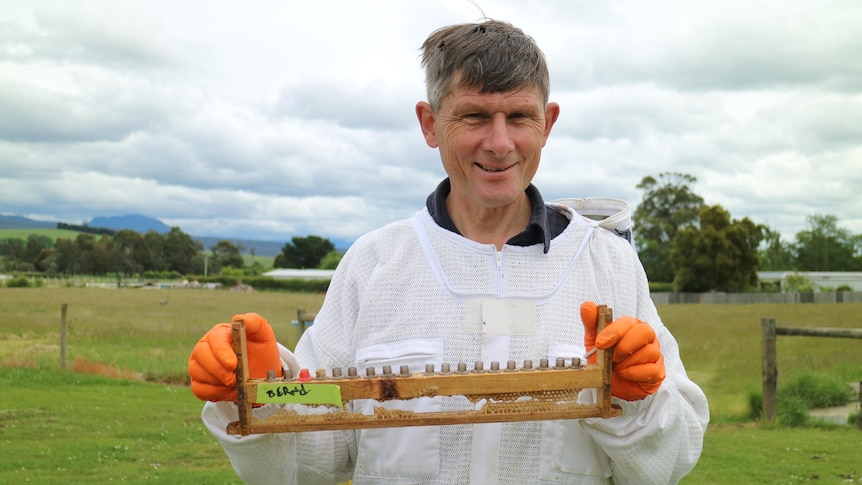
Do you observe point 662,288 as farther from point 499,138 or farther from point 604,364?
point 604,364

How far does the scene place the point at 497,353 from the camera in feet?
10.0

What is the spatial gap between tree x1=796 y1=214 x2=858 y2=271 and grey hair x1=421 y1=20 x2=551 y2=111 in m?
112

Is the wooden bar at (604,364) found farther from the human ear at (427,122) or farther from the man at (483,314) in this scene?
the human ear at (427,122)

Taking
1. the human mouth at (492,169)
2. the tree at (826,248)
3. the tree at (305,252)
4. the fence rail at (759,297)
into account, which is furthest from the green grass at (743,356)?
the tree at (305,252)

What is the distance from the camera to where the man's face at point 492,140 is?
10.0 feet

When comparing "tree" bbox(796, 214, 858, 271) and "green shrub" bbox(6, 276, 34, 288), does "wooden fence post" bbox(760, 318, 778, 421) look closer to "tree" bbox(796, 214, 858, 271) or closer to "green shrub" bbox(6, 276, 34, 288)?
"green shrub" bbox(6, 276, 34, 288)

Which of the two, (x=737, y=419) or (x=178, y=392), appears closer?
(x=737, y=419)

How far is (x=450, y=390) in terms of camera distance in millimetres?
2574

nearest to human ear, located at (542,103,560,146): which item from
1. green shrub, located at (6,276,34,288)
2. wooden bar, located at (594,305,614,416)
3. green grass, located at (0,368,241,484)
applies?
wooden bar, located at (594,305,614,416)

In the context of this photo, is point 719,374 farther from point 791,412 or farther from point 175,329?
point 175,329

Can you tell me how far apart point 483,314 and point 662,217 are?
90315mm

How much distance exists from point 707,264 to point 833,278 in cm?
3111

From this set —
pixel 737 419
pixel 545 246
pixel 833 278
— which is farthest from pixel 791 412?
pixel 833 278

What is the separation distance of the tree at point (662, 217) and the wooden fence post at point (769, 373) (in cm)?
7574
